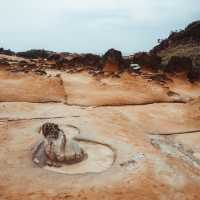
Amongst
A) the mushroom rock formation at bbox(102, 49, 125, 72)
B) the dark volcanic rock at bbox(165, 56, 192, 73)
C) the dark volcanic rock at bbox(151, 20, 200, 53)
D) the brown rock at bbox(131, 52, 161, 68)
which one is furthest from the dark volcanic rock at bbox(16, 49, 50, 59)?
the dark volcanic rock at bbox(165, 56, 192, 73)

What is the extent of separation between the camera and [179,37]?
31000 mm

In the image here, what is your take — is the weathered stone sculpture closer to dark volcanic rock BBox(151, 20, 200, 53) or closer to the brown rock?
the brown rock

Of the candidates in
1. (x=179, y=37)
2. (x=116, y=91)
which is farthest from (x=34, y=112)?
(x=179, y=37)

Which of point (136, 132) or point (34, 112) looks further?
point (34, 112)

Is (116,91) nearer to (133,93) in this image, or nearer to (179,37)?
(133,93)

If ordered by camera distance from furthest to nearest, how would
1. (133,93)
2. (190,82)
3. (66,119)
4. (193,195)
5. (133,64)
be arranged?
1. (133,64)
2. (190,82)
3. (133,93)
4. (66,119)
5. (193,195)

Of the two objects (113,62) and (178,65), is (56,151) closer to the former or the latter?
(113,62)

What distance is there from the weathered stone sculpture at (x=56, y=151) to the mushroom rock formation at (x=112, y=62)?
36.9 feet

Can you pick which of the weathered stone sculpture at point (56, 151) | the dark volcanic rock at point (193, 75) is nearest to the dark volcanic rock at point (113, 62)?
the dark volcanic rock at point (193, 75)

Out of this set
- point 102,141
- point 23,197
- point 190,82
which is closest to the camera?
point 23,197

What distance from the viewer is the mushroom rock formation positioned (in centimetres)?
1776

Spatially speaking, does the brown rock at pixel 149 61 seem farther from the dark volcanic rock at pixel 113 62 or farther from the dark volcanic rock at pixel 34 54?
the dark volcanic rock at pixel 34 54

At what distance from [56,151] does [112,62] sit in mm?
12119

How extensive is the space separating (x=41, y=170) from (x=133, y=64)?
46.6ft
